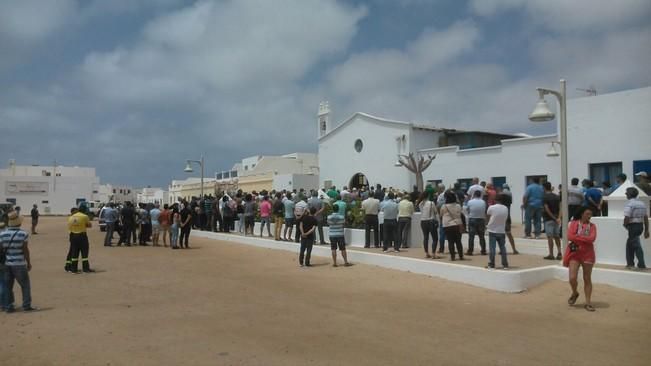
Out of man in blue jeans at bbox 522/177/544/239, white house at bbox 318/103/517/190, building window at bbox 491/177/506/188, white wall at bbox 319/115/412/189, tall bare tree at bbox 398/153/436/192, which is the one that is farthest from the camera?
white wall at bbox 319/115/412/189

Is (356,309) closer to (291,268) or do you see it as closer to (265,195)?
(291,268)

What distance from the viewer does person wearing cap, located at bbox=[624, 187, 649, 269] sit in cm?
981

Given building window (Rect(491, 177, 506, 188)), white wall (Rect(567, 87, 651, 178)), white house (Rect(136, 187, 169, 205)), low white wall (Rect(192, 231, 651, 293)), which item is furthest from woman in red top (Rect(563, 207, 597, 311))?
white house (Rect(136, 187, 169, 205))

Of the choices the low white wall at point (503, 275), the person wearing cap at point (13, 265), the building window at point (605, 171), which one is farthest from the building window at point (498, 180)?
the person wearing cap at point (13, 265)

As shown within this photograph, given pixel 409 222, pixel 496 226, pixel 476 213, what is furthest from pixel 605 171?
pixel 496 226

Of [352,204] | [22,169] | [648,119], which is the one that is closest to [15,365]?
[352,204]

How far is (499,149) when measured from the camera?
2614 centimetres

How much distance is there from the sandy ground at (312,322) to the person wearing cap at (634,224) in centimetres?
104

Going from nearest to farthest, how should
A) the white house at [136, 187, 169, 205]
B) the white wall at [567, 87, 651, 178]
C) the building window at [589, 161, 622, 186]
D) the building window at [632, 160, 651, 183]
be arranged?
1. the building window at [632, 160, 651, 183]
2. the white wall at [567, 87, 651, 178]
3. the building window at [589, 161, 622, 186]
4. the white house at [136, 187, 169, 205]

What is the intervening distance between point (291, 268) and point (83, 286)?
505cm

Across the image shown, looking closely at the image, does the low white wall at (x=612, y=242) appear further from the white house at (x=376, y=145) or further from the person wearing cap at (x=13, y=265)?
the white house at (x=376, y=145)

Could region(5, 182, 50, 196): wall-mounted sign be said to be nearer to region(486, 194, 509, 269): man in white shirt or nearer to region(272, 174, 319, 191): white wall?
region(272, 174, 319, 191): white wall

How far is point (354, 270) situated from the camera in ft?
42.9

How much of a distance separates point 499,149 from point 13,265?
2281 centimetres
